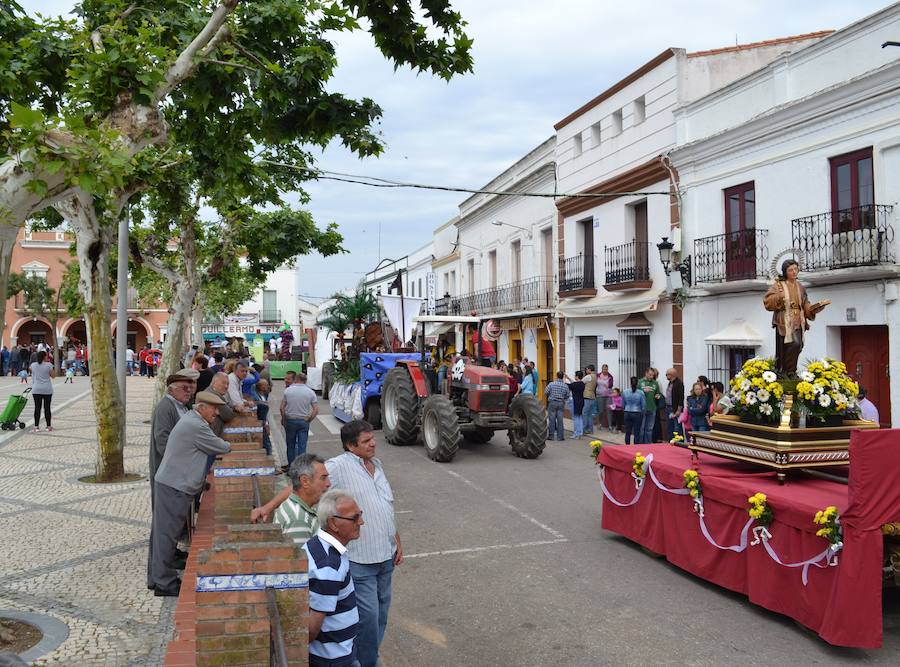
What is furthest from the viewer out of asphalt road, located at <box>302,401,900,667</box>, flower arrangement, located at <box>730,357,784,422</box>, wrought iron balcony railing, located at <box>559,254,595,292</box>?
wrought iron balcony railing, located at <box>559,254,595,292</box>

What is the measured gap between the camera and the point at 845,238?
37.7ft

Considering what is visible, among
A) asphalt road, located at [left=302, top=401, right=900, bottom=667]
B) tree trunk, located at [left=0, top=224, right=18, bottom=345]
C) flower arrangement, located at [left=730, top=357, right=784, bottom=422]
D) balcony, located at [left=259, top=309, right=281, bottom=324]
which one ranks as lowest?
asphalt road, located at [left=302, top=401, right=900, bottom=667]

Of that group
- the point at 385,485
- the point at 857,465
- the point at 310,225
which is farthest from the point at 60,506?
the point at 310,225

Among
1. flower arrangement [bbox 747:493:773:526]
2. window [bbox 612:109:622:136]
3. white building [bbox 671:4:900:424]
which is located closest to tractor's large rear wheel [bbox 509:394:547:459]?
white building [bbox 671:4:900:424]

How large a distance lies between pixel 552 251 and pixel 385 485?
1836 centimetres

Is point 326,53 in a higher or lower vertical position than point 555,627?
higher

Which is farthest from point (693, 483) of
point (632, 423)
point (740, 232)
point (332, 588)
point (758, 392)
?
point (740, 232)

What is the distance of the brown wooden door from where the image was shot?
11305 millimetres

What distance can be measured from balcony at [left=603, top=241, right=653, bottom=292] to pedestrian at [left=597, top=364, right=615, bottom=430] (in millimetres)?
1968

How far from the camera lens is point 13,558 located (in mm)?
6570

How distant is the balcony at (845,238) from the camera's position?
1095 cm

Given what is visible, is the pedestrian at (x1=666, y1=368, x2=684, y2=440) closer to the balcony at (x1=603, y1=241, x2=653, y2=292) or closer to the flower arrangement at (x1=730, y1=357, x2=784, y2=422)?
the balcony at (x1=603, y1=241, x2=653, y2=292)

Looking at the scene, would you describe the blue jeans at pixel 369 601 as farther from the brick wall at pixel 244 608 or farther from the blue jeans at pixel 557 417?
the blue jeans at pixel 557 417

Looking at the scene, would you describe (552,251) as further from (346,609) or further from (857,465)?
(346,609)
